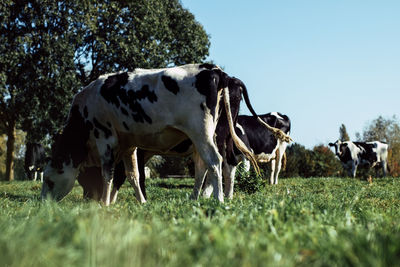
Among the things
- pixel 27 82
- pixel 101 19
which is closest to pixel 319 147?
pixel 101 19

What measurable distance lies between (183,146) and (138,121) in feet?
3.63

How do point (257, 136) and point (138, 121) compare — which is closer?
point (138, 121)

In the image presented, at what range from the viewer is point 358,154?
26.8 metres

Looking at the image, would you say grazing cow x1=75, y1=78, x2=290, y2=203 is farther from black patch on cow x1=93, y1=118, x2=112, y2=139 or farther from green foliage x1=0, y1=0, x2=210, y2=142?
green foliage x1=0, y1=0, x2=210, y2=142

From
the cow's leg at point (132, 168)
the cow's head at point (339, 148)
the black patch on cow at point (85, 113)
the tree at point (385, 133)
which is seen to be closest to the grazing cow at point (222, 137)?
the cow's leg at point (132, 168)

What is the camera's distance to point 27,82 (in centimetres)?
2162

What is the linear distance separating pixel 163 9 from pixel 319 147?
20158 millimetres

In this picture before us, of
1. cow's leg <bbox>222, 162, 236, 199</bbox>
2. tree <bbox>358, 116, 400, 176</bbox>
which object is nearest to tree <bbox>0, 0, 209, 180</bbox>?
cow's leg <bbox>222, 162, 236, 199</bbox>

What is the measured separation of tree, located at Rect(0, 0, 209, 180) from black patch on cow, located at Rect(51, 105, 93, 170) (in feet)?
47.8

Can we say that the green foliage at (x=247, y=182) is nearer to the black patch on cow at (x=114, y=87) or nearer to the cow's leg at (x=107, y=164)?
the cow's leg at (x=107, y=164)

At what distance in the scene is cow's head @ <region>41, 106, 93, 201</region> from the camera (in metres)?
7.70

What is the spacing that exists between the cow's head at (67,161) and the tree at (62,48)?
14.6m

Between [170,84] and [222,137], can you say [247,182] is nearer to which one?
[222,137]

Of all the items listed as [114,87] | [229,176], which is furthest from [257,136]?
[114,87]
